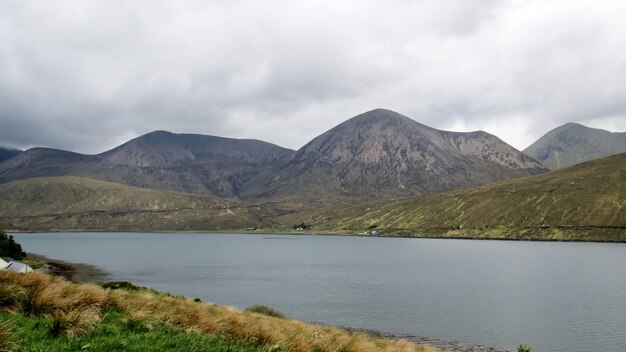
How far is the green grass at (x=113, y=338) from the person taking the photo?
1401cm

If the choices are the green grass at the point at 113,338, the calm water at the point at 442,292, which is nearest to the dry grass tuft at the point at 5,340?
the green grass at the point at 113,338

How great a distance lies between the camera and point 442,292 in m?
89.0

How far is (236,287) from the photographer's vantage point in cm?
9838

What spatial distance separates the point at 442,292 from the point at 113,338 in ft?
267

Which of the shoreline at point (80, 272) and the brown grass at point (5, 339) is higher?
the brown grass at point (5, 339)

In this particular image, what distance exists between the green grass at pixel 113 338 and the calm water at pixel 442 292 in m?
43.7

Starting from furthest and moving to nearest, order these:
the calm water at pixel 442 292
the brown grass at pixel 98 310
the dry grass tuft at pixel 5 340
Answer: the calm water at pixel 442 292
the brown grass at pixel 98 310
the dry grass tuft at pixel 5 340

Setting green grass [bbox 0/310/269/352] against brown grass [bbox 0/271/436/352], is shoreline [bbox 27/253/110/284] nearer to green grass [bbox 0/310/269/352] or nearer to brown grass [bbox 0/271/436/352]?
brown grass [bbox 0/271/436/352]

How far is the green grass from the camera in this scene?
14008mm

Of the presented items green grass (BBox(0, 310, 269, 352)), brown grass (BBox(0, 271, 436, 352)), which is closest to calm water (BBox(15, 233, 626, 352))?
brown grass (BBox(0, 271, 436, 352))

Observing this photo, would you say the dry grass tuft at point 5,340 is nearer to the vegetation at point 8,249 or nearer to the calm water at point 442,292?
the calm water at point 442,292

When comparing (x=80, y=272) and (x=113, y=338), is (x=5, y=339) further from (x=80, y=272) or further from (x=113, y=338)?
(x=80, y=272)

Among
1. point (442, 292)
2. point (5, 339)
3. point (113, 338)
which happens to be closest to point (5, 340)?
point (5, 339)

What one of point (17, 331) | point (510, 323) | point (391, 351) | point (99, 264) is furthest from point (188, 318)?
point (99, 264)
